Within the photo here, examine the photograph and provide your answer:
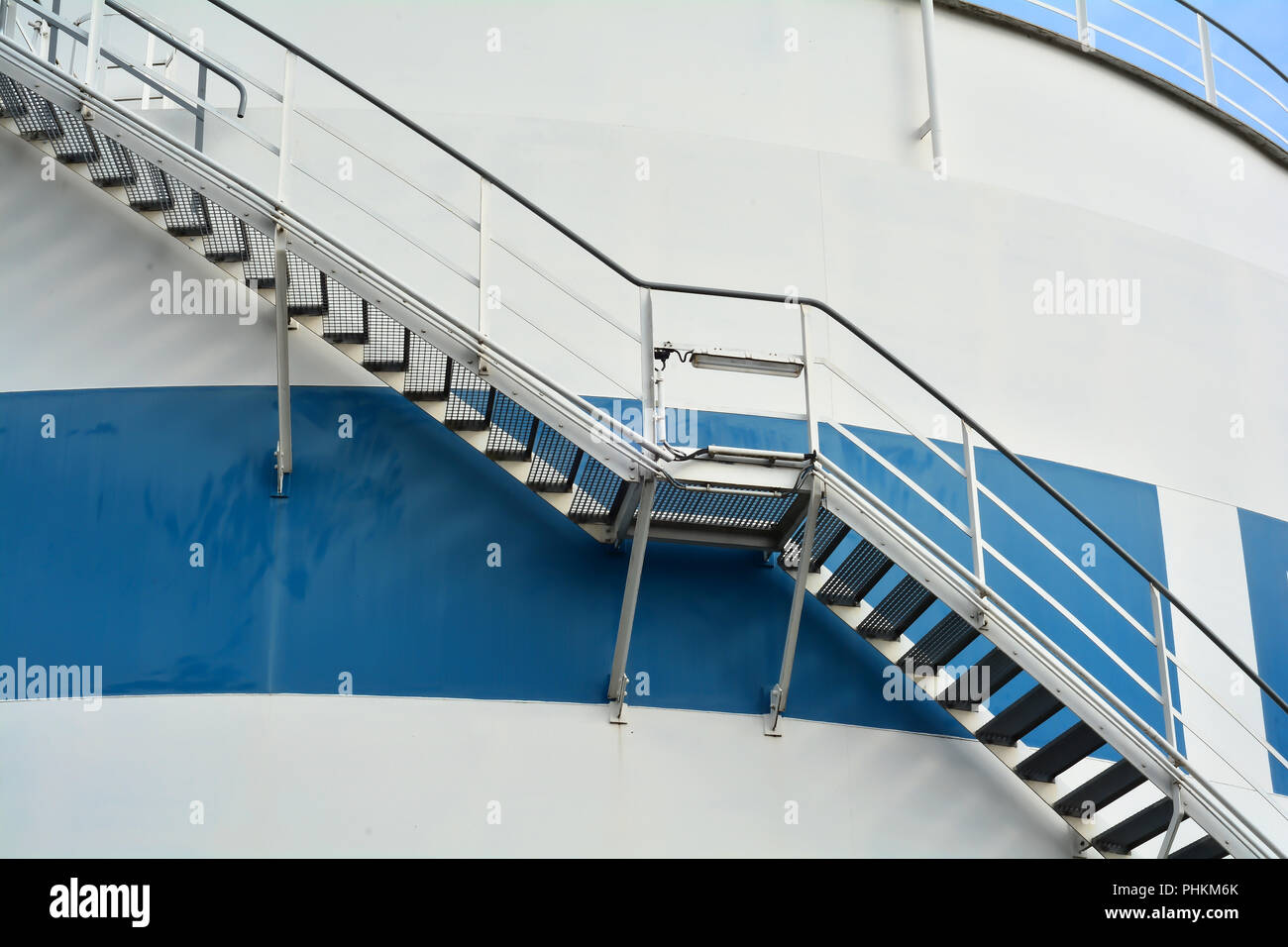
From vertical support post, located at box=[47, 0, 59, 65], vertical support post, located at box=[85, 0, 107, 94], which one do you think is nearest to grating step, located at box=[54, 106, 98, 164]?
vertical support post, located at box=[85, 0, 107, 94]

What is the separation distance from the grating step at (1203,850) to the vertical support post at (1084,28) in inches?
302

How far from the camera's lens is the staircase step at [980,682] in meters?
9.69

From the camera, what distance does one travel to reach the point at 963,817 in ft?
33.1

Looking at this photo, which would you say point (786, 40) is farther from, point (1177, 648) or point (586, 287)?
point (1177, 648)

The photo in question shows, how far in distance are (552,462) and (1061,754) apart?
13.4ft

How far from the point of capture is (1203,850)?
9.60 meters

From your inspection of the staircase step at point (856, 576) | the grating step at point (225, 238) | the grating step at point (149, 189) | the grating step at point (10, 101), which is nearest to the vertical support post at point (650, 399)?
the staircase step at point (856, 576)

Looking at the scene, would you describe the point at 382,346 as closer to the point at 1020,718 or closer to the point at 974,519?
the point at 974,519

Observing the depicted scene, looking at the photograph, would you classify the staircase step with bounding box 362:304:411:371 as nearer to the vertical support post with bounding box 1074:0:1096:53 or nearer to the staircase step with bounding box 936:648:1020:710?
the staircase step with bounding box 936:648:1020:710

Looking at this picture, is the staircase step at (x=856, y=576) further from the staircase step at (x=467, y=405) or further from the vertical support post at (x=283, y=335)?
the vertical support post at (x=283, y=335)

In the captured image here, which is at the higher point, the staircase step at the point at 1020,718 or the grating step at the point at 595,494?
the grating step at the point at 595,494

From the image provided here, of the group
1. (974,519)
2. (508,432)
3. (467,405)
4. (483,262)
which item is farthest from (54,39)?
(974,519)
